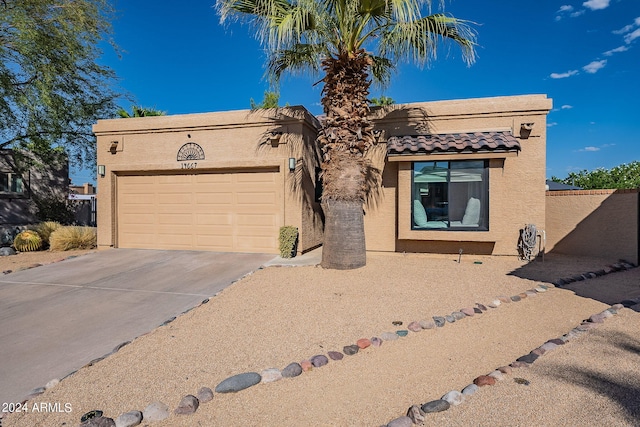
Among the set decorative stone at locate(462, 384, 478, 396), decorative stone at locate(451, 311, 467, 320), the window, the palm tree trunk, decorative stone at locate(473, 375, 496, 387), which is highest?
the window

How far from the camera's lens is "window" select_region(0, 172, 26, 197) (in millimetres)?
14484

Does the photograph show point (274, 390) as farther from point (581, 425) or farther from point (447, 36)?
point (447, 36)

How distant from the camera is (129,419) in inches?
111

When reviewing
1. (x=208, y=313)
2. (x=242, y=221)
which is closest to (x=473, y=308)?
(x=208, y=313)

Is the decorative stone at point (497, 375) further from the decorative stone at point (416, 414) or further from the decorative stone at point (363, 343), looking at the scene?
the decorative stone at point (363, 343)

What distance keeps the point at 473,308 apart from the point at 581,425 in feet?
9.33

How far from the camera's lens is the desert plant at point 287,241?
932cm

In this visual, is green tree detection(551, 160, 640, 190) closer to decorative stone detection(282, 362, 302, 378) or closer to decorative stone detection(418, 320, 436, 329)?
decorative stone detection(418, 320, 436, 329)

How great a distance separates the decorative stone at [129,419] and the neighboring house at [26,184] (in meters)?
15.1

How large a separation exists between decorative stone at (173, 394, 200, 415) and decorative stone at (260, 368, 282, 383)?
2.12 feet

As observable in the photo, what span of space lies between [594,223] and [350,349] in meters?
9.56

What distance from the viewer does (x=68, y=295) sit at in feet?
21.1

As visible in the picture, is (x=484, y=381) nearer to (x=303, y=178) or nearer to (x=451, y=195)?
(x=451, y=195)

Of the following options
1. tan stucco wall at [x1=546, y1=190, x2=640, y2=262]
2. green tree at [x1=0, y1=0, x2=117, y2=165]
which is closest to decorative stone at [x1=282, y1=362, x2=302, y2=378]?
tan stucco wall at [x1=546, y1=190, x2=640, y2=262]
